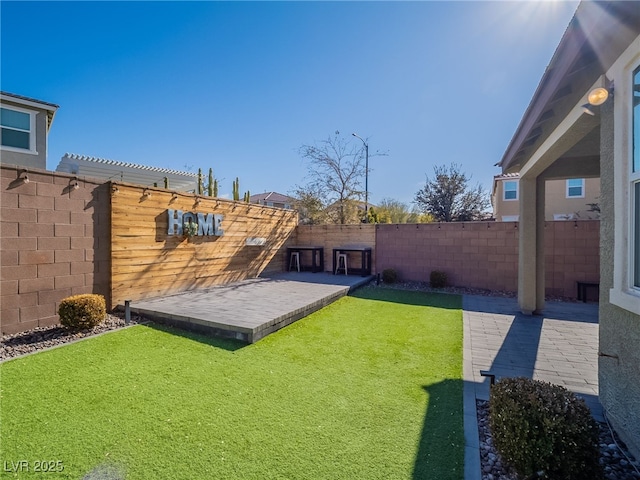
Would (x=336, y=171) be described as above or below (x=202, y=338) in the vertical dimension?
above

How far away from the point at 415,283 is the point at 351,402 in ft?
24.8

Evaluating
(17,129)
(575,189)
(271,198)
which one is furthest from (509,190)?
(17,129)

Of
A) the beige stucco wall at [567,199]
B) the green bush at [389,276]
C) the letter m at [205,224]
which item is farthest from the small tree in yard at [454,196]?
the letter m at [205,224]

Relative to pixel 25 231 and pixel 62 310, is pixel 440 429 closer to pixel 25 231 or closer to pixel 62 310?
pixel 62 310

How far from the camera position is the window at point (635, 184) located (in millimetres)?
2160

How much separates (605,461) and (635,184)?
6.91ft

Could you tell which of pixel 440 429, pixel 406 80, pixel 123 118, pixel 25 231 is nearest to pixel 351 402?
pixel 440 429

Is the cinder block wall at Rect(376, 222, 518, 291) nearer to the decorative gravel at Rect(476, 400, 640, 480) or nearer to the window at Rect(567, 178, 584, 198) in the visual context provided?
the decorative gravel at Rect(476, 400, 640, 480)

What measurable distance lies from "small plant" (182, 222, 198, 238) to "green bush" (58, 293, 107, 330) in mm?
2930

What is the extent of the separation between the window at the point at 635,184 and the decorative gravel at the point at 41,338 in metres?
6.94

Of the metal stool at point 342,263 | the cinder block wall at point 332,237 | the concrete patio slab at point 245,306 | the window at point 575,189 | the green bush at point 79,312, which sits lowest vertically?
the concrete patio slab at point 245,306

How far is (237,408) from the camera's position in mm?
2887

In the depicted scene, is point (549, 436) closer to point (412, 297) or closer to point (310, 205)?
point (412, 297)

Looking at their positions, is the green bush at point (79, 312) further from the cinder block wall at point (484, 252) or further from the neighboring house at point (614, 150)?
the cinder block wall at point (484, 252)
